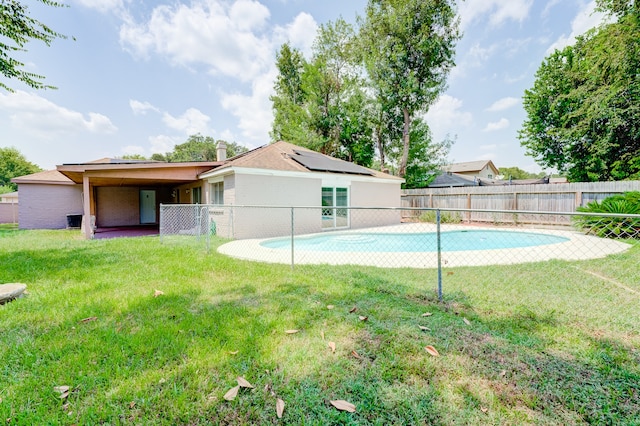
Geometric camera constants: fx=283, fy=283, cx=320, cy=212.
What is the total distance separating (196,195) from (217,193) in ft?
8.14

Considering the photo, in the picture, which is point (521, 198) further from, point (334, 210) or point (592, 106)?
point (334, 210)

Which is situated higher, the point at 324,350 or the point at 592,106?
the point at 592,106

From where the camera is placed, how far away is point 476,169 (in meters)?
38.7

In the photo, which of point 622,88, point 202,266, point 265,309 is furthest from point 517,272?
point 622,88

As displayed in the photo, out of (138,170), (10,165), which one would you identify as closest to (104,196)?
(138,170)

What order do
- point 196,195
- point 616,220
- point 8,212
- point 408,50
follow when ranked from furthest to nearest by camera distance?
point 8,212
point 408,50
point 196,195
point 616,220

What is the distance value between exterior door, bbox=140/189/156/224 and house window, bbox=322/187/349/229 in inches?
449

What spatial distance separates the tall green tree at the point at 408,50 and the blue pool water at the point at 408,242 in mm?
9362

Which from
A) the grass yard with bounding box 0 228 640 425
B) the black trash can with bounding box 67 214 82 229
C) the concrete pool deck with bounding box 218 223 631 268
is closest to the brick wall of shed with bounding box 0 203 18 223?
the black trash can with bounding box 67 214 82 229

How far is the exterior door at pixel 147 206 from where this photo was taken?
17.0 metres

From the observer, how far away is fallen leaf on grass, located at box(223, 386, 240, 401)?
1.88 meters

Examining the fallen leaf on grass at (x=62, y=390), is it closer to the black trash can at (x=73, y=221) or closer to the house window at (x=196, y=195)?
the house window at (x=196, y=195)

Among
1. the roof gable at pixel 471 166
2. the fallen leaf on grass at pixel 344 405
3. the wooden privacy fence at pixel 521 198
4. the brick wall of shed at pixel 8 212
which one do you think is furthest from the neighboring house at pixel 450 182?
the brick wall of shed at pixel 8 212

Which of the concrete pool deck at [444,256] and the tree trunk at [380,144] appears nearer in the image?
the concrete pool deck at [444,256]
